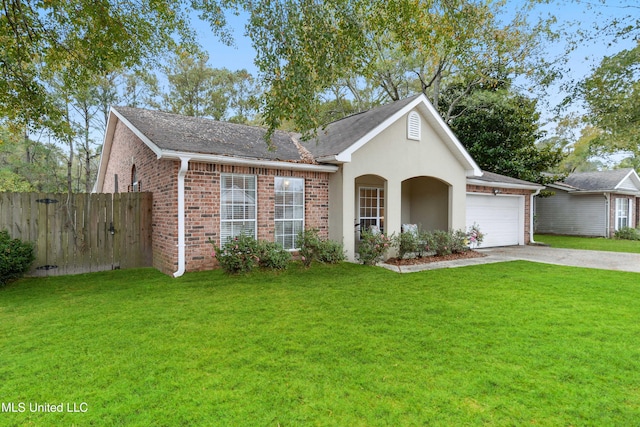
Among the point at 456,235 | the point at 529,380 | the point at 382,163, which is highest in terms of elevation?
the point at 382,163

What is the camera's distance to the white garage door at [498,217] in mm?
13977

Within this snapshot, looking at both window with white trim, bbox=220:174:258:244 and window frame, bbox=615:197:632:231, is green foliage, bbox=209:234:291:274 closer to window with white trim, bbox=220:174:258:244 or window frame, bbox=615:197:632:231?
window with white trim, bbox=220:174:258:244

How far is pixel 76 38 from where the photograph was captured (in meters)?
8.30

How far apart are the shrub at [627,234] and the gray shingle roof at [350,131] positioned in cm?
1711

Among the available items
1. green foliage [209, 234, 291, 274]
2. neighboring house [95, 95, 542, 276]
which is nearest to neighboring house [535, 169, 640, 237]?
neighboring house [95, 95, 542, 276]

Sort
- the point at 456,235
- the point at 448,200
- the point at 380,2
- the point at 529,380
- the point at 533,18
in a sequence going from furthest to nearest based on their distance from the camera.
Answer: the point at 533,18 → the point at 448,200 → the point at 456,235 → the point at 380,2 → the point at 529,380

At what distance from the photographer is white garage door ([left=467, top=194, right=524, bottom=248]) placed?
550 inches

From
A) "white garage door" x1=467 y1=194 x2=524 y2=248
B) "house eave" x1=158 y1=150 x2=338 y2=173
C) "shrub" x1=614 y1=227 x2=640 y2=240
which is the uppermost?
"house eave" x1=158 y1=150 x2=338 y2=173

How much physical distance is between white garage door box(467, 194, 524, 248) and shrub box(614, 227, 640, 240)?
28.3ft

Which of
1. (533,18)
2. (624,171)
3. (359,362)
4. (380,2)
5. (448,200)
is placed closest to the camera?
(359,362)

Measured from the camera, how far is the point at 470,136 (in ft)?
67.7

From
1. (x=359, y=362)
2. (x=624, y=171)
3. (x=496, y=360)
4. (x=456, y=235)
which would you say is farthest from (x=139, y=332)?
(x=624, y=171)

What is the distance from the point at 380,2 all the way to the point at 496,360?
6954mm

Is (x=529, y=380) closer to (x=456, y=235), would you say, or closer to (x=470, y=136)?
(x=456, y=235)
